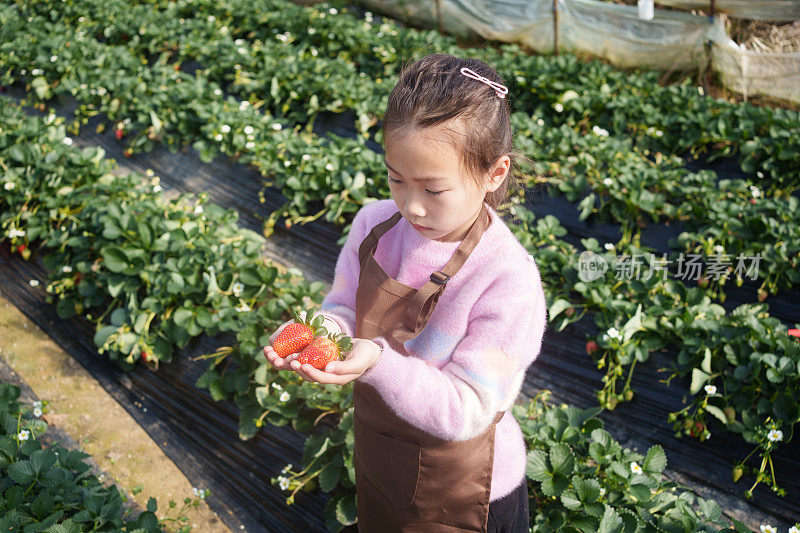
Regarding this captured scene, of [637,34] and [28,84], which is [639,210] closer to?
[637,34]

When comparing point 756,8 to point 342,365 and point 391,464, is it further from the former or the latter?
point 342,365

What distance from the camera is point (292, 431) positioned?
2490mm

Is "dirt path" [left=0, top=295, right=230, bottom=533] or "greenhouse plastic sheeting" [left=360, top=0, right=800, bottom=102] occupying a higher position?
"greenhouse plastic sheeting" [left=360, top=0, right=800, bottom=102]

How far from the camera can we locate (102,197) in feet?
11.2

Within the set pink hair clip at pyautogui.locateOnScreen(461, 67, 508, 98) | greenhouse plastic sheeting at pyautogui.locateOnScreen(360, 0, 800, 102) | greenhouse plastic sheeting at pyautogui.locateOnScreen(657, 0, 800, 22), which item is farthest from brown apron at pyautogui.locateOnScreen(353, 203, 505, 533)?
greenhouse plastic sheeting at pyautogui.locateOnScreen(360, 0, 800, 102)

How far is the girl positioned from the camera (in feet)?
3.59

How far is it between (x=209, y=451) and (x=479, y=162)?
2.00m

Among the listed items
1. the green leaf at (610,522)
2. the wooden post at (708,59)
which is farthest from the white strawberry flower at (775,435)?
the wooden post at (708,59)

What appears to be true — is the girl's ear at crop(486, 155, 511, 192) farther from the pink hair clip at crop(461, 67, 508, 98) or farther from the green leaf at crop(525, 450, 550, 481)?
the green leaf at crop(525, 450, 550, 481)

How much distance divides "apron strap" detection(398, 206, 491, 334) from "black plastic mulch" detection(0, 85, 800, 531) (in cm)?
134

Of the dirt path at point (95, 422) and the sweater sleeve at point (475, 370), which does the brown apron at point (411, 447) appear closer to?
the sweater sleeve at point (475, 370)

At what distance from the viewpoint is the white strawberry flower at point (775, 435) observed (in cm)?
224

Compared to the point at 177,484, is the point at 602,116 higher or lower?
higher

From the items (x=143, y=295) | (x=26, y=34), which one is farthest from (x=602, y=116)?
(x=26, y=34)
